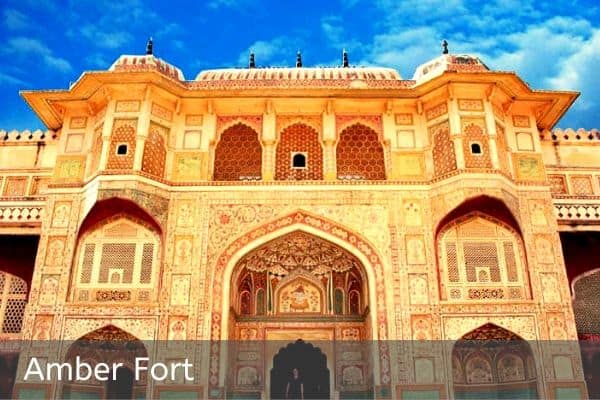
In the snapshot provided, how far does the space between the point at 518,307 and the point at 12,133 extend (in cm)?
1223

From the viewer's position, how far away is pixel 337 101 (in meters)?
13.5

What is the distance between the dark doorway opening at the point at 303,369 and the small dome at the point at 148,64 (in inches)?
272

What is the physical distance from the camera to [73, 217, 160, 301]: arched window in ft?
39.2

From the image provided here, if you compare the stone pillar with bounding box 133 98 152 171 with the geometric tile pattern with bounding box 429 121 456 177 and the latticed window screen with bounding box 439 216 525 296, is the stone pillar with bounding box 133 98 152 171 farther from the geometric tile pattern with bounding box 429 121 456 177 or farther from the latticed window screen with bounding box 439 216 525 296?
the latticed window screen with bounding box 439 216 525 296

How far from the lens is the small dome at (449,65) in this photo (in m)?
13.5

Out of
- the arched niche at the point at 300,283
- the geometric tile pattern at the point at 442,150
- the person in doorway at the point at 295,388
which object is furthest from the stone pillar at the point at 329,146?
the person in doorway at the point at 295,388

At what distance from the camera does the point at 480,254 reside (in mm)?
12320

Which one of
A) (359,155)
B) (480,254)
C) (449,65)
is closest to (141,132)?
(359,155)

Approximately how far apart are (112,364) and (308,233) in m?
5.21

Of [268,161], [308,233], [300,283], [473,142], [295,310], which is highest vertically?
[473,142]

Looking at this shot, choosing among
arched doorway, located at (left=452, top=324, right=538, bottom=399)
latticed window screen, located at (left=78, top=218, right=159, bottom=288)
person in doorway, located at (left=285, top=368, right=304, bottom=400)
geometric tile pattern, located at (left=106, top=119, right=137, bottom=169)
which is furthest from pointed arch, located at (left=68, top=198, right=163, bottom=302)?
arched doorway, located at (left=452, top=324, right=538, bottom=399)

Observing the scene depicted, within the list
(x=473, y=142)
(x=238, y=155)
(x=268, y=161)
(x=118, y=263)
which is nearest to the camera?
(x=118, y=263)

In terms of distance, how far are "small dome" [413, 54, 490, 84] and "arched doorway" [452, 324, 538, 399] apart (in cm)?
567

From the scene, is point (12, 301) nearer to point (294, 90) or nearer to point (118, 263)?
point (118, 263)
